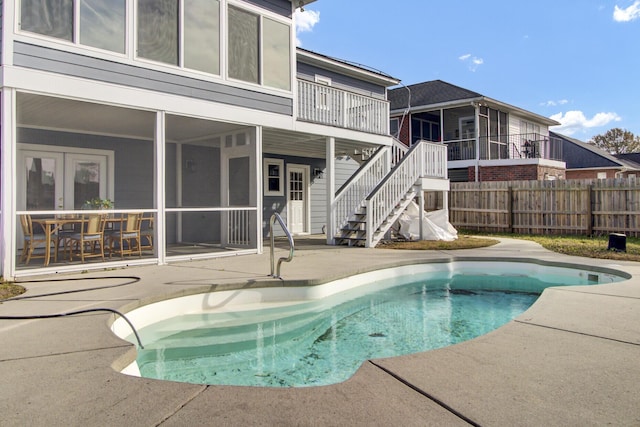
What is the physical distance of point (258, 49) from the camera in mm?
8570

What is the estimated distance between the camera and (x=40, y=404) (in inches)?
90.5

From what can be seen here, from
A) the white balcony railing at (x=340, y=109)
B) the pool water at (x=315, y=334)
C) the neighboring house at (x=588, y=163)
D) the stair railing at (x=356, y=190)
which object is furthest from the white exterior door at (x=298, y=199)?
the neighboring house at (x=588, y=163)

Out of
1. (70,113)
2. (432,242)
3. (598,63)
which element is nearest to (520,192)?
(432,242)

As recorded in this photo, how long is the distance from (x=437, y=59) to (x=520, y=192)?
45.1 feet

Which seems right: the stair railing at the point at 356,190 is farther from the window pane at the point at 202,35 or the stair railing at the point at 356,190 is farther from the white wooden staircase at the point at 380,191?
the window pane at the point at 202,35

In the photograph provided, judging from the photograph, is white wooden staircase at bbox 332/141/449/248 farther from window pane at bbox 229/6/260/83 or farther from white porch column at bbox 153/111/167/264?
white porch column at bbox 153/111/167/264

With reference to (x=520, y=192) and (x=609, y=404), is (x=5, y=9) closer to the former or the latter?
(x=609, y=404)

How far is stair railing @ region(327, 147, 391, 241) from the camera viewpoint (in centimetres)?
1067

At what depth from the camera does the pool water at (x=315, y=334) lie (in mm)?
3750

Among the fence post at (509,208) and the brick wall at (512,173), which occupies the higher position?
the brick wall at (512,173)

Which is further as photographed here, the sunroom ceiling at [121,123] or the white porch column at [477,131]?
the white porch column at [477,131]

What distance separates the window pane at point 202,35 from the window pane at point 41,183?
352cm

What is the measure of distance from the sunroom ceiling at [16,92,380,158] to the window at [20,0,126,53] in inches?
34.7

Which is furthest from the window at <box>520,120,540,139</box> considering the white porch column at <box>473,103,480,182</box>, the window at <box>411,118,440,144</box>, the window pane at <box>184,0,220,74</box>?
the window pane at <box>184,0,220,74</box>
